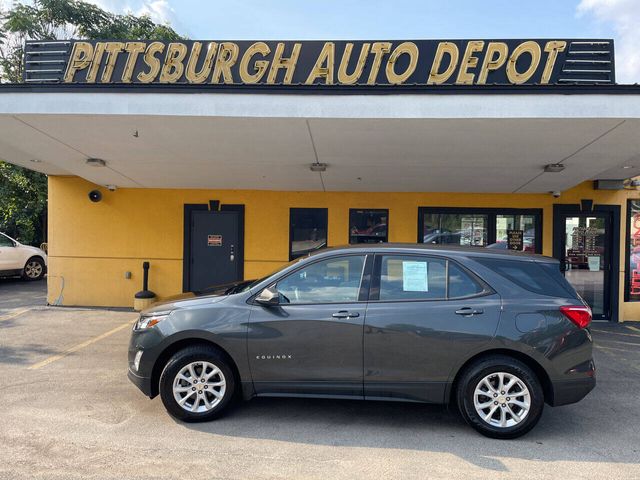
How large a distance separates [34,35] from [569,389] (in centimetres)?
1938

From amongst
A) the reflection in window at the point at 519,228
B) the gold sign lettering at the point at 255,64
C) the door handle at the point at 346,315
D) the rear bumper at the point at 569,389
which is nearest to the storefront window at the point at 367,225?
the reflection in window at the point at 519,228

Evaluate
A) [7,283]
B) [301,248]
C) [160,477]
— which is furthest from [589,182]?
[7,283]

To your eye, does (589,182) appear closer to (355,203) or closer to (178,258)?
(355,203)

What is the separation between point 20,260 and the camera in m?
13.5

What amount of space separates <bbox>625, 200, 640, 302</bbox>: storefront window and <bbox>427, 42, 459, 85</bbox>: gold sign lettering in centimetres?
581

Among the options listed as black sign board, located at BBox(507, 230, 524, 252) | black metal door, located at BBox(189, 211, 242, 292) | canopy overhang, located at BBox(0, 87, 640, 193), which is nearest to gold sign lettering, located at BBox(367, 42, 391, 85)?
canopy overhang, located at BBox(0, 87, 640, 193)

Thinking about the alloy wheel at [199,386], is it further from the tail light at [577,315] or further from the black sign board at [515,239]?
the black sign board at [515,239]

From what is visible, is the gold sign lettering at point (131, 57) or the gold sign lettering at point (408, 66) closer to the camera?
the gold sign lettering at point (408, 66)

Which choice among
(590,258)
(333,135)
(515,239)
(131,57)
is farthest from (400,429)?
(590,258)

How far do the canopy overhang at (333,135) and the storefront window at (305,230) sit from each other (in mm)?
1168

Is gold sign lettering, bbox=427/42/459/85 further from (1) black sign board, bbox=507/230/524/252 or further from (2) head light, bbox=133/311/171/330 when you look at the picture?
(1) black sign board, bbox=507/230/524/252

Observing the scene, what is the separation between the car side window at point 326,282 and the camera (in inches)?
166

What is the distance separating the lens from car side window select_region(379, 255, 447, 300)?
414 cm

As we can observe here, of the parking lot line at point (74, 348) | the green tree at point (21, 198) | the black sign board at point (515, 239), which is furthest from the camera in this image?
the green tree at point (21, 198)
